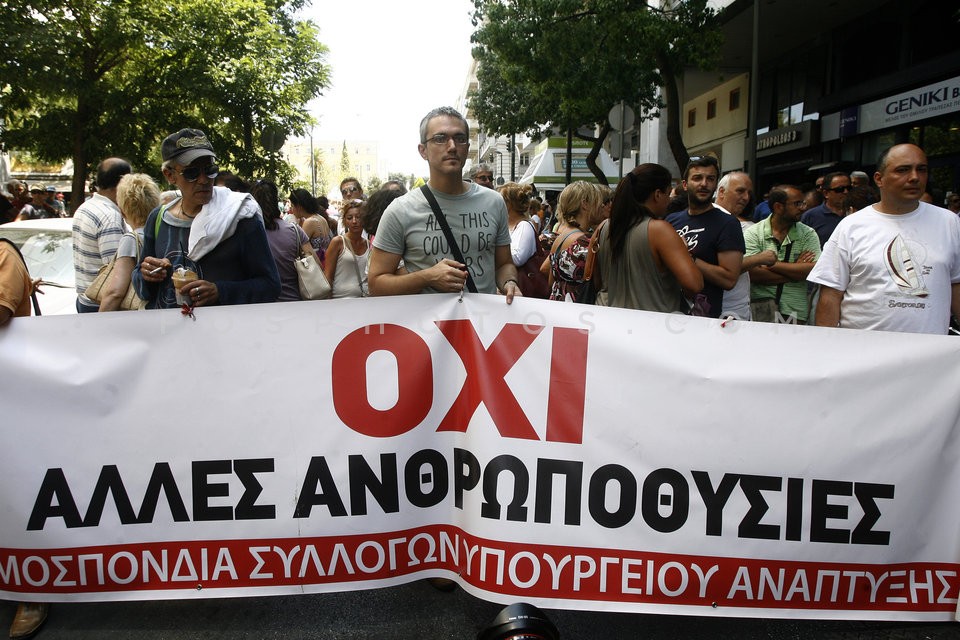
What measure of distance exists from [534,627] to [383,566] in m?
0.80

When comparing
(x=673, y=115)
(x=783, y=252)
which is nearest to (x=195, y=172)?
(x=783, y=252)

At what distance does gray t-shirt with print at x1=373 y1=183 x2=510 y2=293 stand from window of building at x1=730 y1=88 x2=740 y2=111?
22210 mm

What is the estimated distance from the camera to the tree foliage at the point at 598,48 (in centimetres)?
1511

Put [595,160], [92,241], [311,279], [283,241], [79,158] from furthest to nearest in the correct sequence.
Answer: [595,160] → [79,158] → [283,241] → [311,279] → [92,241]

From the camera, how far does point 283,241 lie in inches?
196

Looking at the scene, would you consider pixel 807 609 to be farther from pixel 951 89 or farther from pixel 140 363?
pixel 951 89

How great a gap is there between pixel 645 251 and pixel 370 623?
2.09m

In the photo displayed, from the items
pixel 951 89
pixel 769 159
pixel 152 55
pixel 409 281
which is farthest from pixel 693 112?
pixel 409 281

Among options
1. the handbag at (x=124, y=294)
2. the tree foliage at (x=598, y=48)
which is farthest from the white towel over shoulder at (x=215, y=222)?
the tree foliage at (x=598, y=48)

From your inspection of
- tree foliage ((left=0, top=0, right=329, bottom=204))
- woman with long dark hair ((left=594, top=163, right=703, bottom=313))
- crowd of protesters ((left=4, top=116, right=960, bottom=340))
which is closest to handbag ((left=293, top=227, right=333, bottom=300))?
crowd of protesters ((left=4, top=116, right=960, bottom=340))

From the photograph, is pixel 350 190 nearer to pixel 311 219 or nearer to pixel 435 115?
pixel 311 219

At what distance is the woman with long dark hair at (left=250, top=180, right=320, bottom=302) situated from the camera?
4949mm

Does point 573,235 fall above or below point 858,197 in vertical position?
below

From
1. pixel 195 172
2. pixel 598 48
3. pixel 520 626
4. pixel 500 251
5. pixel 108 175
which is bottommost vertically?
pixel 520 626
